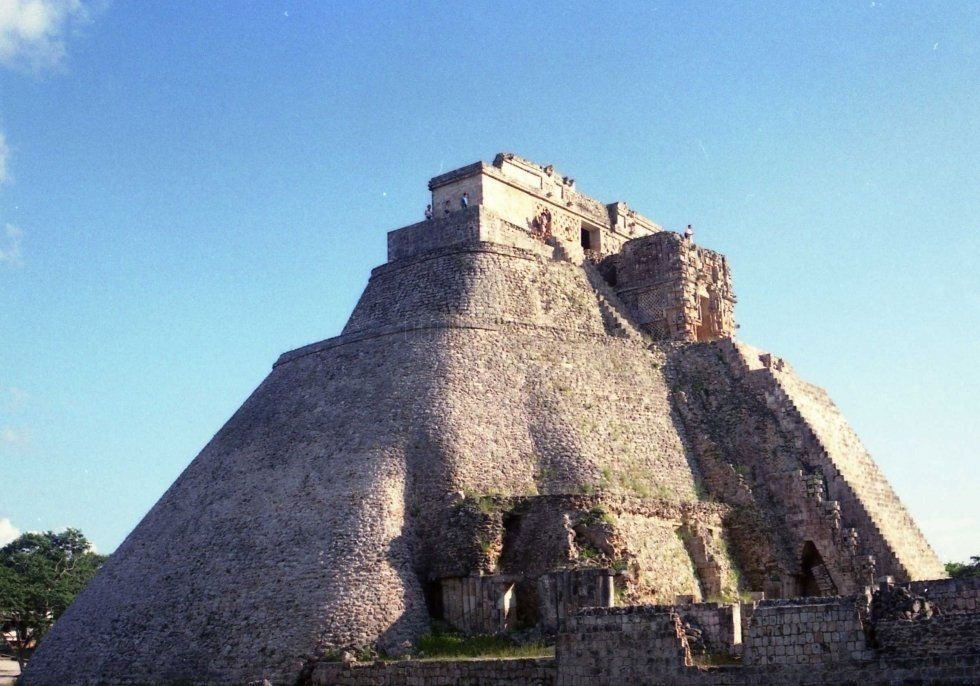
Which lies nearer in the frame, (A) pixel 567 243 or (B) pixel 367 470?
(B) pixel 367 470

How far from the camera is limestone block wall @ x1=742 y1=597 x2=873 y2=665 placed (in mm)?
18422

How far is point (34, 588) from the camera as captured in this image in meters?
52.3

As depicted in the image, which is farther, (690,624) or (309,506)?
(309,506)

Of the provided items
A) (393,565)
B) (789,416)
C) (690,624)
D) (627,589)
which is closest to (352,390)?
(393,565)

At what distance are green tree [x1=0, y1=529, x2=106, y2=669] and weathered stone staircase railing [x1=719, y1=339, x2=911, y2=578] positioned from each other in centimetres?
3105

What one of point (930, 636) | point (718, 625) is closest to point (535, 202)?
point (718, 625)

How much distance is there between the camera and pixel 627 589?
26562mm

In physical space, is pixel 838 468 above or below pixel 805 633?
above

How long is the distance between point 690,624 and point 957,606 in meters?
4.52

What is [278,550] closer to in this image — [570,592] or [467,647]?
[467,647]

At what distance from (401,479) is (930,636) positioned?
569 inches

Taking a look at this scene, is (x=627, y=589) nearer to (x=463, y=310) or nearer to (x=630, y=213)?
(x=463, y=310)

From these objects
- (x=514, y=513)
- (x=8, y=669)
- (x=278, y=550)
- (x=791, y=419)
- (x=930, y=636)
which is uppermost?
Answer: (x=791, y=419)

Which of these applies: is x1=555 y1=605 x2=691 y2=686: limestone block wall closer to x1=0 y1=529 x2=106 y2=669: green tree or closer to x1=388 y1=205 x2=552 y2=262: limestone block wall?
x1=388 y1=205 x2=552 y2=262: limestone block wall
